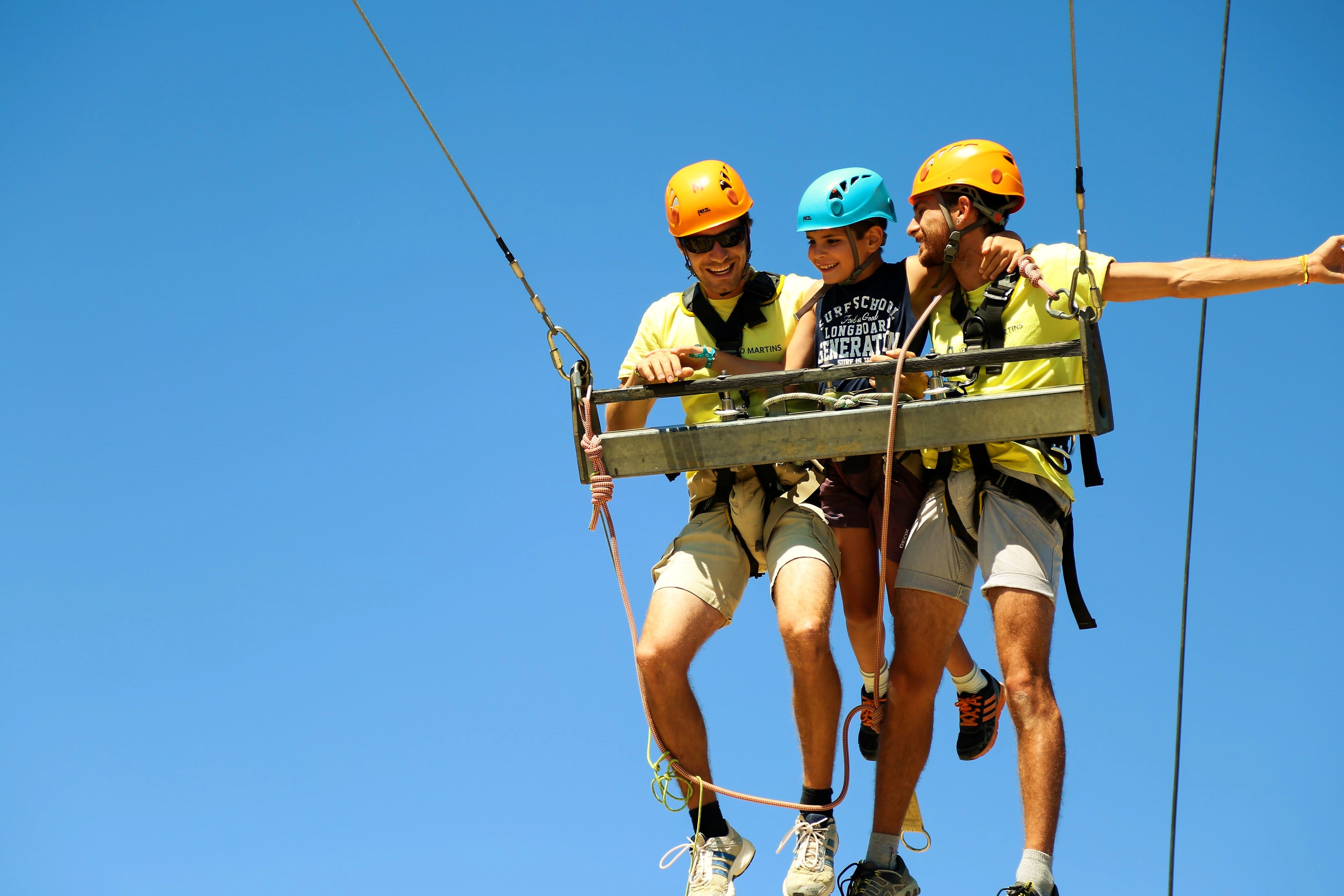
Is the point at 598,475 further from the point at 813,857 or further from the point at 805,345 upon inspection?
the point at 813,857

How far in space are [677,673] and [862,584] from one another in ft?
2.95

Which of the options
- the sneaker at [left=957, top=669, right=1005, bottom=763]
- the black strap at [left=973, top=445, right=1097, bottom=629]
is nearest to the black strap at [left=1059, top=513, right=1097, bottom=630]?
the black strap at [left=973, top=445, right=1097, bottom=629]

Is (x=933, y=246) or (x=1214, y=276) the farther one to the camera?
(x=933, y=246)

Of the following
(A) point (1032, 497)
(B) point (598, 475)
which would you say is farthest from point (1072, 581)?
(B) point (598, 475)

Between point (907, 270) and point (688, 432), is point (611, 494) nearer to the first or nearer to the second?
point (688, 432)

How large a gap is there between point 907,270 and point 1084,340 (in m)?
0.99

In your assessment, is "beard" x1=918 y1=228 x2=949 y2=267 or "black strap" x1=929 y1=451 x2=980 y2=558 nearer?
"black strap" x1=929 y1=451 x2=980 y2=558

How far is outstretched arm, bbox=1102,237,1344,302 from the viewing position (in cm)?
538

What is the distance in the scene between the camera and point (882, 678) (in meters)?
6.64

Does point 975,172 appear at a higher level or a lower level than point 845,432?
higher

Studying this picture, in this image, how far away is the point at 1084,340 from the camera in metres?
5.36

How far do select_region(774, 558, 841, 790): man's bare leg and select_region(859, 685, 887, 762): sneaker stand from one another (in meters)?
1.03

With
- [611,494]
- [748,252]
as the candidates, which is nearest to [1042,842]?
[611,494]

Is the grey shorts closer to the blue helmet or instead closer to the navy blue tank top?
the navy blue tank top
